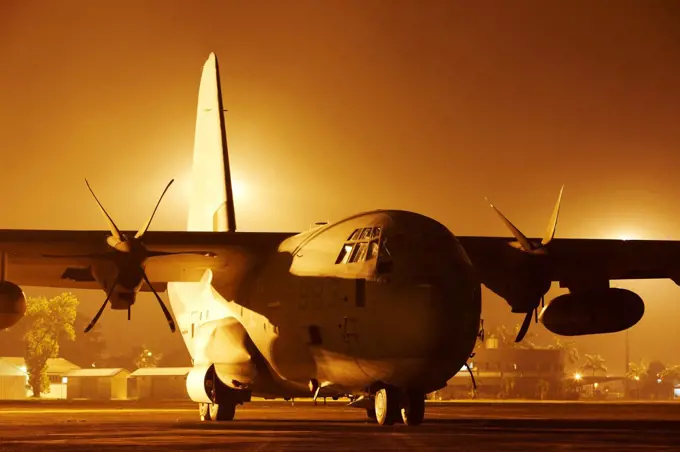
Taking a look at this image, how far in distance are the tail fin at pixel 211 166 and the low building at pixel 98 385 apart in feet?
239

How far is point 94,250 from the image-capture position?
2986 centimetres

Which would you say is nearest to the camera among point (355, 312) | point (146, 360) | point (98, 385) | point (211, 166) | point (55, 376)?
point (355, 312)

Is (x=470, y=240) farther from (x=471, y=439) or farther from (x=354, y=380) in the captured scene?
(x=471, y=439)

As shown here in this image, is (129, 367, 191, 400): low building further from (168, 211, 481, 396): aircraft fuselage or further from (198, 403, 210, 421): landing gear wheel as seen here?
(168, 211, 481, 396): aircraft fuselage

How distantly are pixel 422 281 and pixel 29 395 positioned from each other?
99.3 meters

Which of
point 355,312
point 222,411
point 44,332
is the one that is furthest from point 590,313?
point 44,332

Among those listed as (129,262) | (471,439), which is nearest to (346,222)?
(129,262)

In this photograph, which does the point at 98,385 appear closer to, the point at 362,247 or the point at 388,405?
the point at 388,405

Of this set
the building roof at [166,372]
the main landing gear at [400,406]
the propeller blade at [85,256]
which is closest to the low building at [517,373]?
the building roof at [166,372]

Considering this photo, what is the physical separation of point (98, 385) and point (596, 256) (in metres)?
85.0

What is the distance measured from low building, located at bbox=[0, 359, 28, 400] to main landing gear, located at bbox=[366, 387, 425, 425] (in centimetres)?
8944

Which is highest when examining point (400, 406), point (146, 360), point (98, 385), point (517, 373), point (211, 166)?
point (211, 166)

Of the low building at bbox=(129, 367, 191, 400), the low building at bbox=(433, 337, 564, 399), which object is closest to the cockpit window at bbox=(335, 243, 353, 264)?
the low building at bbox=(129, 367, 191, 400)

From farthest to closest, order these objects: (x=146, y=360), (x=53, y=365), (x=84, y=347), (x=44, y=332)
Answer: (x=84, y=347), (x=146, y=360), (x=53, y=365), (x=44, y=332)
